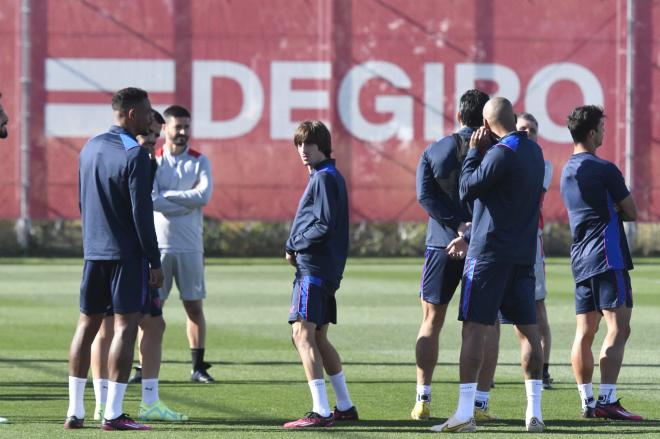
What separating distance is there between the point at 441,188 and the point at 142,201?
2113 mm

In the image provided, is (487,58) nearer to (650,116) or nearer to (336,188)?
(650,116)

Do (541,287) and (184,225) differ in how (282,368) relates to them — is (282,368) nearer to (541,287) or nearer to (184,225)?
(184,225)

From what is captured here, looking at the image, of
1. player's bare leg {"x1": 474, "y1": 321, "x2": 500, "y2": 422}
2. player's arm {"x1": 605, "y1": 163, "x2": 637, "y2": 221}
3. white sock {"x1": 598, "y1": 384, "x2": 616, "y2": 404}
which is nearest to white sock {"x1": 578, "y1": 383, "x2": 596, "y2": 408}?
white sock {"x1": 598, "y1": 384, "x2": 616, "y2": 404}

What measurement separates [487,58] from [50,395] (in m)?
25.6

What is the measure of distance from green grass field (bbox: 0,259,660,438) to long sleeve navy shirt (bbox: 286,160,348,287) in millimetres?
1081

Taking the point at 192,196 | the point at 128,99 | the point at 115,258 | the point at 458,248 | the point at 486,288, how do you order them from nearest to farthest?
the point at 486,288, the point at 115,258, the point at 128,99, the point at 458,248, the point at 192,196

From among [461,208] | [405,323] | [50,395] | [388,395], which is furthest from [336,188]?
[405,323]

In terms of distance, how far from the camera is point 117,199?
957 cm

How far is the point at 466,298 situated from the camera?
944 centimetres

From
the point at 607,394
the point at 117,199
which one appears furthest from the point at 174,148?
the point at 607,394

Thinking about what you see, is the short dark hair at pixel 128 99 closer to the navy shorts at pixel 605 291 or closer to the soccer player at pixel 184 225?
the soccer player at pixel 184 225

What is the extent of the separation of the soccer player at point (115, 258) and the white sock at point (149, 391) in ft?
2.00

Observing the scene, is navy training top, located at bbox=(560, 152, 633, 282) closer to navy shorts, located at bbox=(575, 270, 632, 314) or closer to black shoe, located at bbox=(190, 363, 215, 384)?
navy shorts, located at bbox=(575, 270, 632, 314)

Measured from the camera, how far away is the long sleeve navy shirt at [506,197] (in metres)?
9.32
